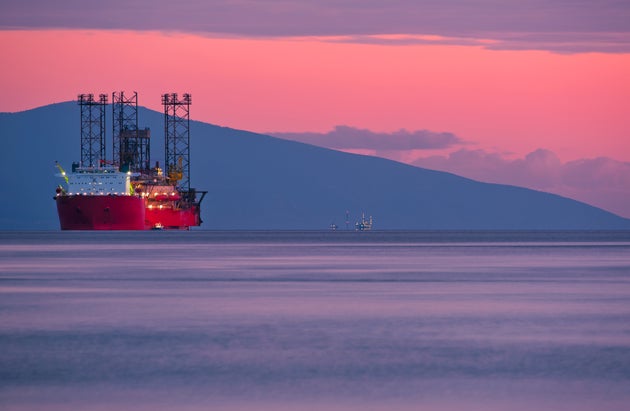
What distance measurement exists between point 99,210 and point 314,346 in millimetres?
141250

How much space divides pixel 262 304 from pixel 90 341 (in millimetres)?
10116

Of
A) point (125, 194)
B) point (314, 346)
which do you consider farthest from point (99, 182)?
point (314, 346)

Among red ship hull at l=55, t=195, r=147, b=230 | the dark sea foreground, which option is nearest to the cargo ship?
red ship hull at l=55, t=195, r=147, b=230

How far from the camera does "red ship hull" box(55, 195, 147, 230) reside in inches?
6462

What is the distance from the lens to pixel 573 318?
31.6 meters

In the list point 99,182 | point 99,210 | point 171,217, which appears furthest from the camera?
point 171,217

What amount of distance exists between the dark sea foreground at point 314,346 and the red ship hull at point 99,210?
118222mm

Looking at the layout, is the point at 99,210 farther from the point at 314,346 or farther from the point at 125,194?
the point at 314,346

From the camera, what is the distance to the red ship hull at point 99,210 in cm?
16412

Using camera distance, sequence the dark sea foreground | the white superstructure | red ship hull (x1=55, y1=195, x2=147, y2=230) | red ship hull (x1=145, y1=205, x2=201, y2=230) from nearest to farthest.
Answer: the dark sea foreground → red ship hull (x1=55, y1=195, x2=147, y2=230) → the white superstructure → red ship hull (x1=145, y1=205, x2=201, y2=230)

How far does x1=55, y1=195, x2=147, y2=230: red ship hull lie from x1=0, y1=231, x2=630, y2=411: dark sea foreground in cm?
11822

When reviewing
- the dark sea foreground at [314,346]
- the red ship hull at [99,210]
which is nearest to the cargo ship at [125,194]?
the red ship hull at [99,210]

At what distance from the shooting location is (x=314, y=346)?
82.4 ft

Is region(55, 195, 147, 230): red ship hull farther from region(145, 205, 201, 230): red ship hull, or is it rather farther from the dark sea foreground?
the dark sea foreground
